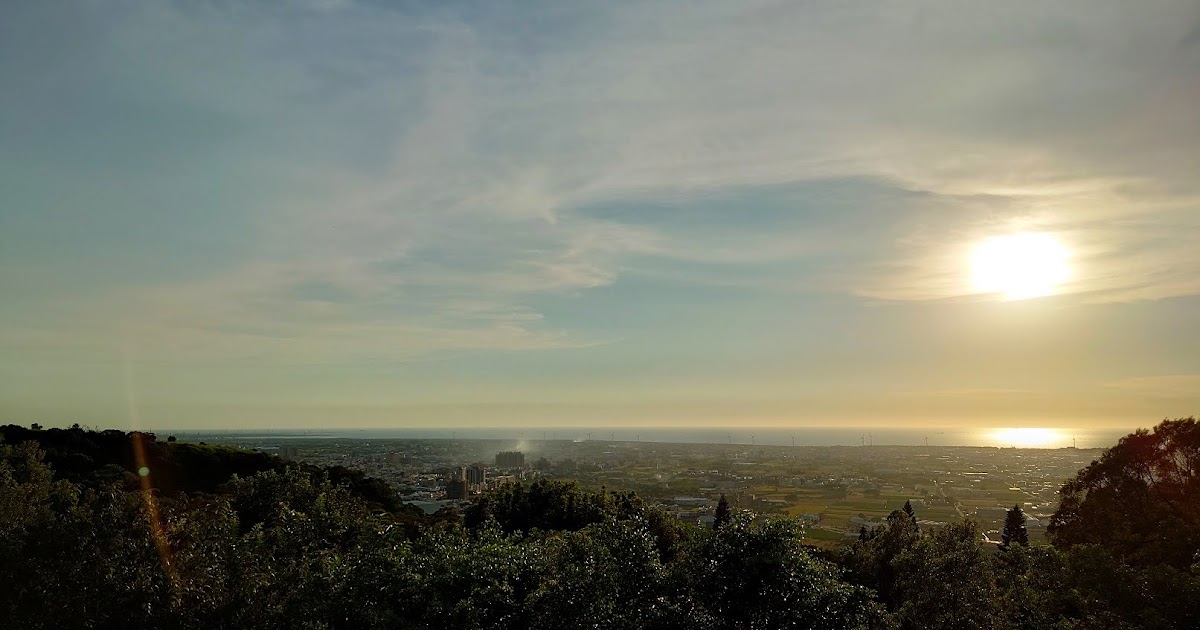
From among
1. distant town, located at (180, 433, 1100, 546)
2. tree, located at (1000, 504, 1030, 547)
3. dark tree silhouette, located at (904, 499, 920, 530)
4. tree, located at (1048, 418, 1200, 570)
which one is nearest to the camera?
tree, located at (1048, 418, 1200, 570)

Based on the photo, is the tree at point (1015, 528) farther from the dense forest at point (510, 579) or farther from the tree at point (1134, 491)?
the dense forest at point (510, 579)

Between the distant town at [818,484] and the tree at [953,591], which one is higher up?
the tree at [953,591]

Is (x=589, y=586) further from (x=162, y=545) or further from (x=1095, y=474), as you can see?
(x=1095, y=474)

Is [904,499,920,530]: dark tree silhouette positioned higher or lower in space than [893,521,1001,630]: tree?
lower

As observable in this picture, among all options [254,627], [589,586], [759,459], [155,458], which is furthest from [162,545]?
[759,459]

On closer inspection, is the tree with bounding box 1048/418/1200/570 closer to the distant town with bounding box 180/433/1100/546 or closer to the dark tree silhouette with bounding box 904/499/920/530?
the dark tree silhouette with bounding box 904/499/920/530

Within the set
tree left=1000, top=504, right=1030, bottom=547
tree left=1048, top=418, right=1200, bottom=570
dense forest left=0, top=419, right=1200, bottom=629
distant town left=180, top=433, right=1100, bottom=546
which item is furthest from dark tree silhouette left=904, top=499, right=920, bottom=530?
dense forest left=0, top=419, right=1200, bottom=629

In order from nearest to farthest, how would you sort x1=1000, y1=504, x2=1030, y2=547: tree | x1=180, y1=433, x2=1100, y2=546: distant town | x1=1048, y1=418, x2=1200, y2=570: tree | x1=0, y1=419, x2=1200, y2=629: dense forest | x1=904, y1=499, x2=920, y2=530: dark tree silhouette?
x1=0, y1=419, x2=1200, y2=629: dense forest
x1=1048, y1=418, x2=1200, y2=570: tree
x1=904, y1=499, x2=920, y2=530: dark tree silhouette
x1=1000, y1=504, x2=1030, y2=547: tree
x1=180, y1=433, x2=1100, y2=546: distant town

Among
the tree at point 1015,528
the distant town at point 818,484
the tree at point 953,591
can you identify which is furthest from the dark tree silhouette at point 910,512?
the tree at point 953,591

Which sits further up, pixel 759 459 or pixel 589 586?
pixel 589 586
